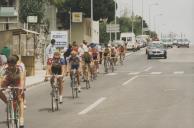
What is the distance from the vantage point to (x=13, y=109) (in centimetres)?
1352

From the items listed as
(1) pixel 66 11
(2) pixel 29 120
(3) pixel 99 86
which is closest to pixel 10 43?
(3) pixel 99 86

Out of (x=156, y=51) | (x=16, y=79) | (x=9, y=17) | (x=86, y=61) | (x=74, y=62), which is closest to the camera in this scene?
(x=16, y=79)

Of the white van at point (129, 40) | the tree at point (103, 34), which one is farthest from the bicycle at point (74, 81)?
the tree at point (103, 34)

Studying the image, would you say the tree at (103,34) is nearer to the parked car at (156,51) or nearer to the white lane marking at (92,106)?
the parked car at (156,51)

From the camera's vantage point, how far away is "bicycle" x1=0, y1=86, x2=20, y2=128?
13.5 m

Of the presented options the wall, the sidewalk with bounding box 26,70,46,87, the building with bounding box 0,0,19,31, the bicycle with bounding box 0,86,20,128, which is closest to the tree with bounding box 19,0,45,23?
the building with bounding box 0,0,19,31

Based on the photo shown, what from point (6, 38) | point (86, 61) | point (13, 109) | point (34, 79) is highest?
point (6, 38)

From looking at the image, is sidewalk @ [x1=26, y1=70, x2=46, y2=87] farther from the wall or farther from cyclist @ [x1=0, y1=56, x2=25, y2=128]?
cyclist @ [x1=0, y1=56, x2=25, y2=128]

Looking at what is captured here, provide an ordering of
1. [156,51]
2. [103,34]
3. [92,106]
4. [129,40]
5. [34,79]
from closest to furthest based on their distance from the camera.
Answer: [92,106] → [34,79] → [156,51] → [129,40] → [103,34]

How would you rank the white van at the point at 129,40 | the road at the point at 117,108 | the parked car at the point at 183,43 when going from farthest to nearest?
the parked car at the point at 183,43
the white van at the point at 129,40
the road at the point at 117,108

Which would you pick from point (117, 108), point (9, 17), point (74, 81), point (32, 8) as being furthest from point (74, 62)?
point (9, 17)

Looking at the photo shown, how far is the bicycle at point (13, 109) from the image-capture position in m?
13.5

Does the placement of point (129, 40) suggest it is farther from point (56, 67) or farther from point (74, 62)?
point (56, 67)

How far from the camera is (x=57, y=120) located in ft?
53.6
